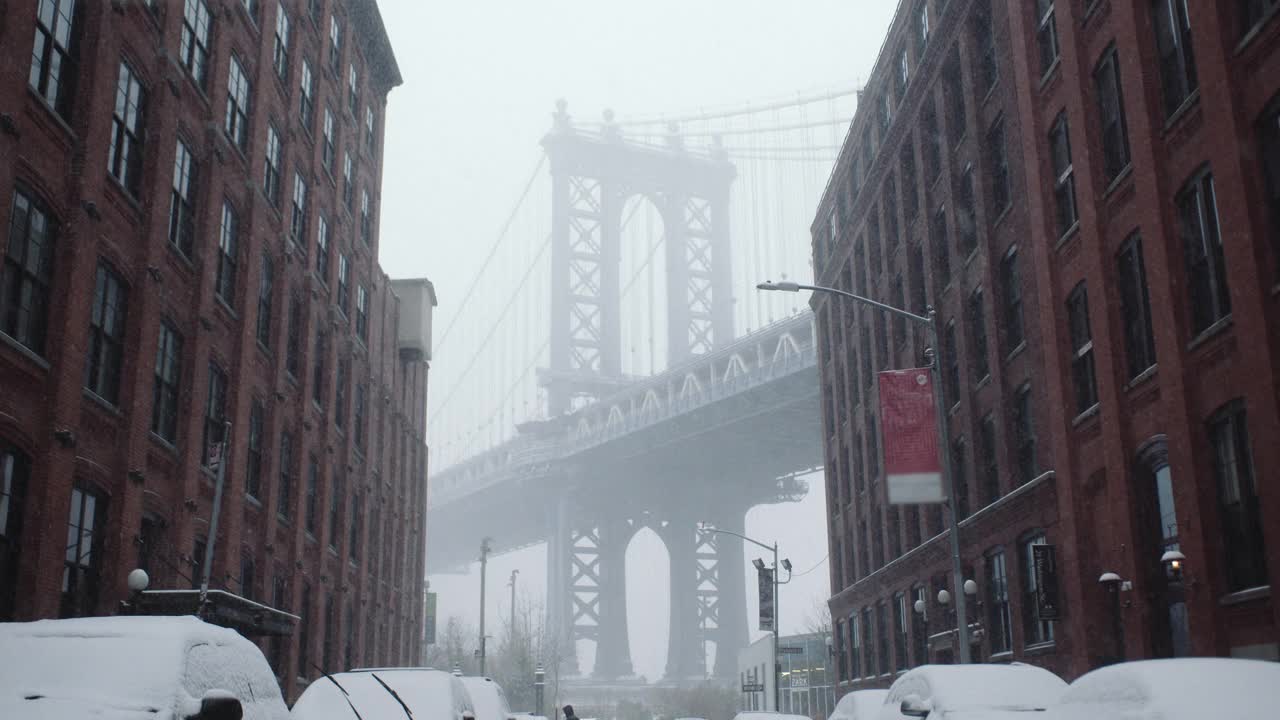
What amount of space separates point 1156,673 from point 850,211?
143ft

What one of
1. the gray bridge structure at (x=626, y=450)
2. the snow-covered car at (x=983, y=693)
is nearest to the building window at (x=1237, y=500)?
the snow-covered car at (x=983, y=693)

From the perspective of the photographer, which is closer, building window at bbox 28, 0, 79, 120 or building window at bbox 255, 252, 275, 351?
building window at bbox 28, 0, 79, 120

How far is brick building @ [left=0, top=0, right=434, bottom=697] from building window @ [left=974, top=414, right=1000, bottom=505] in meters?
16.8

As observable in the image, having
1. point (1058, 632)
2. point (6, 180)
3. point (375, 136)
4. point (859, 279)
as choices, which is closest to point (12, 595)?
point (6, 180)

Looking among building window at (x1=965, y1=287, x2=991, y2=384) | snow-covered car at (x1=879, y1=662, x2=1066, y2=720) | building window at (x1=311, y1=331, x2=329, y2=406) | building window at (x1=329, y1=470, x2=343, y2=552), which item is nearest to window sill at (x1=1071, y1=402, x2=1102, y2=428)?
building window at (x1=965, y1=287, x2=991, y2=384)

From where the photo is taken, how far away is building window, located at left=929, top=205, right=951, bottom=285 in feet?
121

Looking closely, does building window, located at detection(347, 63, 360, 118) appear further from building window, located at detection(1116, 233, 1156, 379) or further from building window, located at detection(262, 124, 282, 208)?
building window, located at detection(1116, 233, 1156, 379)

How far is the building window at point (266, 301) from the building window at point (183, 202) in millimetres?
5141

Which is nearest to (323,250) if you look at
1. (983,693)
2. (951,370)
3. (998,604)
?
(951,370)

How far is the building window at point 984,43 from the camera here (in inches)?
1293

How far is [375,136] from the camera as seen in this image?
4703 cm

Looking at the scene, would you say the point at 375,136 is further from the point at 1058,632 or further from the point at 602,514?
the point at 602,514

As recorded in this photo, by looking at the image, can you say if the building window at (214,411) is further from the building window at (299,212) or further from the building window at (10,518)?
the building window at (10,518)

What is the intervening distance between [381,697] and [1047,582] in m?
16.8
